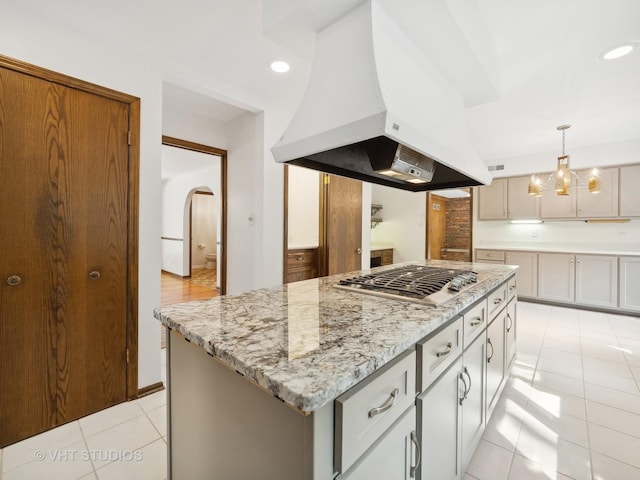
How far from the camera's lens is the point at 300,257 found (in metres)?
3.43

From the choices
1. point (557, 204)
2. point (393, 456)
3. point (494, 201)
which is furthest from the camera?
point (494, 201)

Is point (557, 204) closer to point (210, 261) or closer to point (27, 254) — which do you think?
point (27, 254)

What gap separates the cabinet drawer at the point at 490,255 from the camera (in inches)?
203

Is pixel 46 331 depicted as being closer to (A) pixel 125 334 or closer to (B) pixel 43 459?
(A) pixel 125 334

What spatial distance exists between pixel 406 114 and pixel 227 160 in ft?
9.15

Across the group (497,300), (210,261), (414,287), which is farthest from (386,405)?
(210,261)

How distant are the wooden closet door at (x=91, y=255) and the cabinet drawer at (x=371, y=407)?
1.97 m

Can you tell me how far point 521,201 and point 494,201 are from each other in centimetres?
42

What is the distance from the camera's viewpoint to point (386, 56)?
4.12 ft

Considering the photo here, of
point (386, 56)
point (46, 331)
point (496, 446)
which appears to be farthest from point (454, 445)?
point (46, 331)

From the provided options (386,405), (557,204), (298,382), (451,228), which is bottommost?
(386,405)

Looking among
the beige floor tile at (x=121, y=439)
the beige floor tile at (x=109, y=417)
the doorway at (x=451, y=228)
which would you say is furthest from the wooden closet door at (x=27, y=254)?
the doorway at (x=451, y=228)

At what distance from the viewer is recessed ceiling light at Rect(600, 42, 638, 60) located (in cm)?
212

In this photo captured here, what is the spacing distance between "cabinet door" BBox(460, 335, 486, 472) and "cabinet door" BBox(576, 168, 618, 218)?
4466 mm
